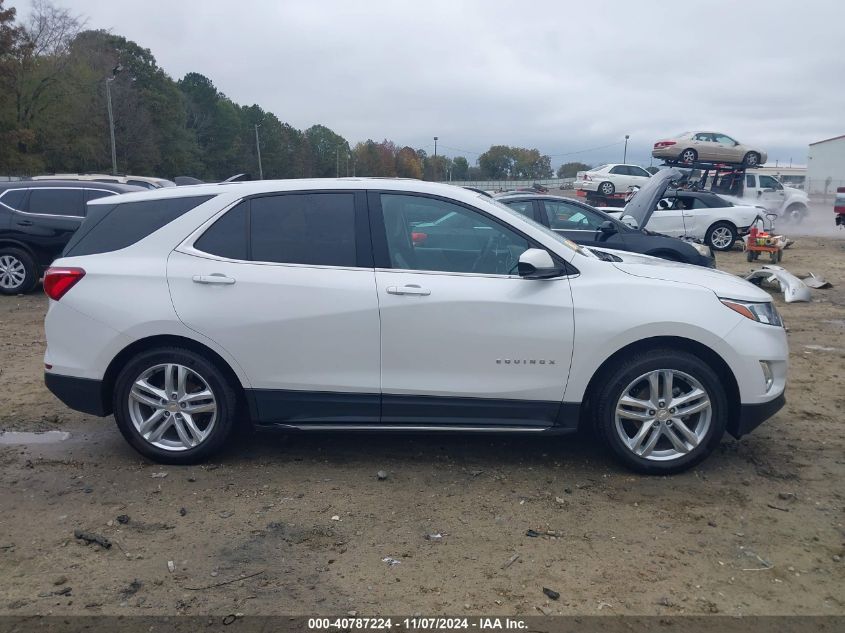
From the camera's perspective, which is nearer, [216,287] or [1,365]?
[216,287]

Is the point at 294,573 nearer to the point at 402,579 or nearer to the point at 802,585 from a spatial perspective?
the point at 402,579

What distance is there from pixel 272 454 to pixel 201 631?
191 cm

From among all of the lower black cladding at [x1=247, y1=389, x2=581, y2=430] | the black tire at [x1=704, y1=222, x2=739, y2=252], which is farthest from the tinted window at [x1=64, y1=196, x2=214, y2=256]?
the black tire at [x1=704, y1=222, x2=739, y2=252]

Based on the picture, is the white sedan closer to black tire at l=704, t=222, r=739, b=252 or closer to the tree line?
black tire at l=704, t=222, r=739, b=252

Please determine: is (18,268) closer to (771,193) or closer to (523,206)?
(523,206)

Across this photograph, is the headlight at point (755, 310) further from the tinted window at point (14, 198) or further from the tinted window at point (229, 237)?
the tinted window at point (14, 198)

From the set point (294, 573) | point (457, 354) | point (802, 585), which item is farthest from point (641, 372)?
point (294, 573)

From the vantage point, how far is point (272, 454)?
4820mm

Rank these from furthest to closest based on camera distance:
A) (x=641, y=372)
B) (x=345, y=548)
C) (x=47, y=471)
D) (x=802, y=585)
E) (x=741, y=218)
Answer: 1. (x=741, y=218)
2. (x=47, y=471)
3. (x=641, y=372)
4. (x=345, y=548)
5. (x=802, y=585)

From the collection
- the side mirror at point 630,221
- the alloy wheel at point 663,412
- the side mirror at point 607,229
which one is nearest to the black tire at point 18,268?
the side mirror at point 607,229

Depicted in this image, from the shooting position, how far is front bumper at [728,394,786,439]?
14.2 feet

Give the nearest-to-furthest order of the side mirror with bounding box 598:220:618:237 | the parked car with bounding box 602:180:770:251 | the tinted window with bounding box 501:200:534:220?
the side mirror with bounding box 598:220:618:237, the tinted window with bounding box 501:200:534:220, the parked car with bounding box 602:180:770:251

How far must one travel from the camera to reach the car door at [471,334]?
4.26 metres

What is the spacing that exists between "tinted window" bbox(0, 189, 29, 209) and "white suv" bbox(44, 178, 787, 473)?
772 cm
